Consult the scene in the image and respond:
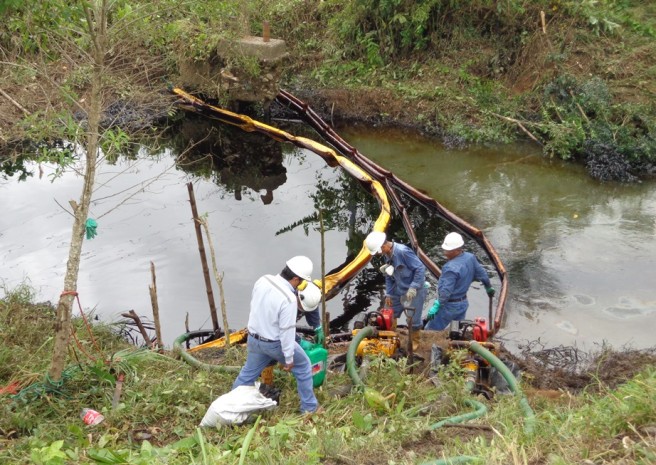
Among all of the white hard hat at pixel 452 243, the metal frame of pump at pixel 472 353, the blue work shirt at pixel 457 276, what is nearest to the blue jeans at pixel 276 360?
the metal frame of pump at pixel 472 353

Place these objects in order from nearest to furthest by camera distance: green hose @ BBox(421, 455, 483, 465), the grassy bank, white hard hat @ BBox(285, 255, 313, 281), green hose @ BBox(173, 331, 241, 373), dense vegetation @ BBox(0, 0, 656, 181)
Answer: green hose @ BBox(421, 455, 483, 465) → the grassy bank → white hard hat @ BBox(285, 255, 313, 281) → green hose @ BBox(173, 331, 241, 373) → dense vegetation @ BBox(0, 0, 656, 181)

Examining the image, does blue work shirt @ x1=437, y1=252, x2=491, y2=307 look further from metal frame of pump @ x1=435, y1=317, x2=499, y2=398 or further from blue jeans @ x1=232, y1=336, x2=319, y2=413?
blue jeans @ x1=232, y1=336, x2=319, y2=413

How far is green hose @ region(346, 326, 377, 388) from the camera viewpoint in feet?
20.0

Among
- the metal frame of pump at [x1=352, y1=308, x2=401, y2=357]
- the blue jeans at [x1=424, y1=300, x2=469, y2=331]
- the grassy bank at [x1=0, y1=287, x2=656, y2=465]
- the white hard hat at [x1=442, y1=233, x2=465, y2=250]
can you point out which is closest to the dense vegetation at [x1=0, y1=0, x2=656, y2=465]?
the grassy bank at [x1=0, y1=287, x2=656, y2=465]

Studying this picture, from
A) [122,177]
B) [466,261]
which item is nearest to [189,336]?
[466,261]

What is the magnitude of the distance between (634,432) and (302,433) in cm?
234

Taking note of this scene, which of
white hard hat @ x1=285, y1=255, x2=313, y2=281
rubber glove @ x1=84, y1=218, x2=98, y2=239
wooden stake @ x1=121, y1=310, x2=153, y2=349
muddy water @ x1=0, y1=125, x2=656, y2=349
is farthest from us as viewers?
muddy water @ x1=0, y1=125, x2=656, y2=349

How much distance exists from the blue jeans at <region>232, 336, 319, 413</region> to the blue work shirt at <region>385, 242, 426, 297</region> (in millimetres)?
1992

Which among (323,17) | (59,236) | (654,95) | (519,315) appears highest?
(323,17)

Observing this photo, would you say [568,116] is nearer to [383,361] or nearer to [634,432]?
[383,361]

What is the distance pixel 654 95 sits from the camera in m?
13.8

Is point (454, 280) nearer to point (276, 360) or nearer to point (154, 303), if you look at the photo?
point (276, 360)

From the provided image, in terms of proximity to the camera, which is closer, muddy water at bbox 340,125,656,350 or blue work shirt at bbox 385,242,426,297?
blue work shirt at bbox 385,242,426,297

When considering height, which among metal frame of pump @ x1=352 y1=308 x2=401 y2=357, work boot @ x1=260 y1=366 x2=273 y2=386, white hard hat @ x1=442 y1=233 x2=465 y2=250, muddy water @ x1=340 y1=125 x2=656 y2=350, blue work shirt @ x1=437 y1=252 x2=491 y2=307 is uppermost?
white hard hat @ x1=442 y1=233 x2=465 y2=250
